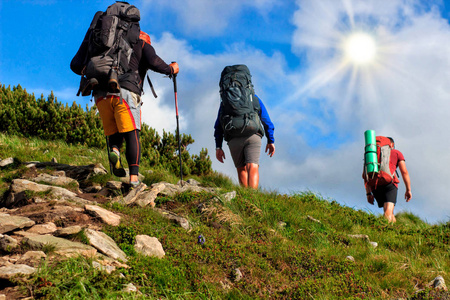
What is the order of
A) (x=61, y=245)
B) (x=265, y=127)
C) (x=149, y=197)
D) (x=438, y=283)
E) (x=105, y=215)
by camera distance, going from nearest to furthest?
(x=61, y=245), (x=438, y=283), (x=105, y=215), (x=149, y=197), (x=265, y=127)

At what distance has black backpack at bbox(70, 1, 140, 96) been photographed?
7.35 metres

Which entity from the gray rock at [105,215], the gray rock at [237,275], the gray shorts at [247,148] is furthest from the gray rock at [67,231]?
the gray shorts at [247,148]

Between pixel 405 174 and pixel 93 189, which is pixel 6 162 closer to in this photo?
pixel 93 189

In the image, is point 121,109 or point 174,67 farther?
point 174,67

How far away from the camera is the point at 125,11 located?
25.6 ft

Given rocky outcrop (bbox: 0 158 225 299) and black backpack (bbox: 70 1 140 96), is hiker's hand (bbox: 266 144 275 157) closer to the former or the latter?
rocky outcrop (bbox: 0 158 225 299)

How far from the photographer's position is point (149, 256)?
5008mm

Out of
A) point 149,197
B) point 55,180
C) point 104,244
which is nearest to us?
point 104,244

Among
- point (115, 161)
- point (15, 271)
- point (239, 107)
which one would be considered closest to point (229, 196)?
point (239, 107)

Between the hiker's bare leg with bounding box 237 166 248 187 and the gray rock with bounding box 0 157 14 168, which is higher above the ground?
the gray rock with bounding box 0 157 14 168

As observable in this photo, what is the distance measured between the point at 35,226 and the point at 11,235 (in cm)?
31

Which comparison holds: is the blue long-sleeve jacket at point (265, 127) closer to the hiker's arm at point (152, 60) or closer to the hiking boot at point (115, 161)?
the hiker's arm at point (152, 60)

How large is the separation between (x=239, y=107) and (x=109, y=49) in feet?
8.90

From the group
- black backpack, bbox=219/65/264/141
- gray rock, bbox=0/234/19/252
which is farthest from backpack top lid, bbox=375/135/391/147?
gray rock, bbox=0/234/19/252
